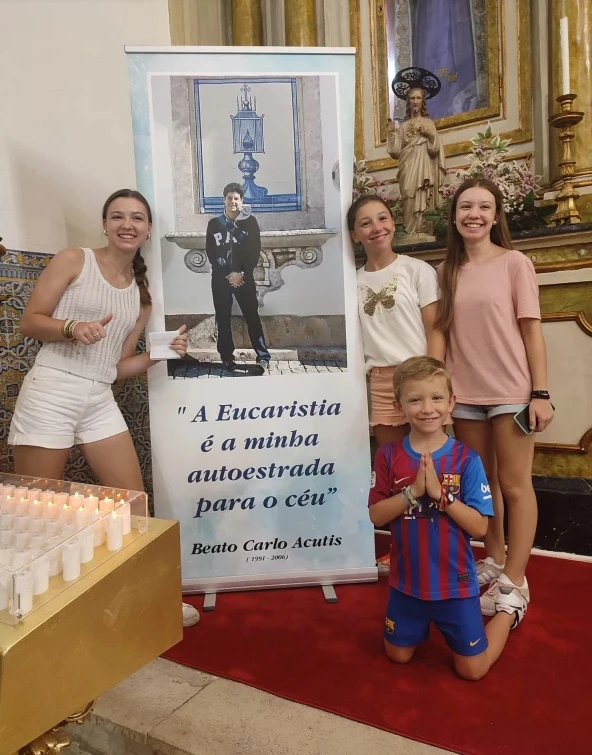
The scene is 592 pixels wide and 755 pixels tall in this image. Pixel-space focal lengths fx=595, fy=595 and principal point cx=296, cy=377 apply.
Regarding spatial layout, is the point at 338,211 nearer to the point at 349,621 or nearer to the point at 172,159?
the point at 172,159

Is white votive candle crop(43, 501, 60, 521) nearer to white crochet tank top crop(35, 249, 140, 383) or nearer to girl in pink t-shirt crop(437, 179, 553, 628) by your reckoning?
white crochet tank top crop(35, 249, 140, 383)

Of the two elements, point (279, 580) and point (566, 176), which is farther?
point (566, 176)

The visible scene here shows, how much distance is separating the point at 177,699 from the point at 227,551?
2.47ft

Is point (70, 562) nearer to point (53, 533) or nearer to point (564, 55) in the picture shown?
point (53, 533)

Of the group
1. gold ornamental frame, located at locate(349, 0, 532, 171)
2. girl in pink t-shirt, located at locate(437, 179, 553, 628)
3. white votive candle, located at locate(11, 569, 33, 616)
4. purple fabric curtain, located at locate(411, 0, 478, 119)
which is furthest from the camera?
purple fabric curtain, located at locate(411, 0, 478, 119)

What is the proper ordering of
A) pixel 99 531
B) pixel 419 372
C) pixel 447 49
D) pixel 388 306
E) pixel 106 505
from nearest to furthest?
1. pixel 99 531
2. pixel 106 505
3. pixel 419 372
4. pixel 388 306
5. pixel 447 49

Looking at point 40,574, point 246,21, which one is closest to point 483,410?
point 40,574

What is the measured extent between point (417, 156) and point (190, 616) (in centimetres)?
268

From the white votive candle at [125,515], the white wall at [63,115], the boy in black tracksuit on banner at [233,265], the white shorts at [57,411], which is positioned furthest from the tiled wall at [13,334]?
the white votive candle at [125,515]

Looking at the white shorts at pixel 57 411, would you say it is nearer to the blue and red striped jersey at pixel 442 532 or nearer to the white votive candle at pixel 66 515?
the white votive candle at pixel 66 515

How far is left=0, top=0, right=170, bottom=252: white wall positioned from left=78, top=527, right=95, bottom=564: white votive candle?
78.9 inches

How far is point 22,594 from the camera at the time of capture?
1013 millimetres

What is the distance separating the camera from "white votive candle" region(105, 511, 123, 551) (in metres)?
1.22

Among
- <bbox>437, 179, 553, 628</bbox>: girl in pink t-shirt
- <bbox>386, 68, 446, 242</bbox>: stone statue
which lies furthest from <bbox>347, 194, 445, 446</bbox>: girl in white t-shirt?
<bbox>386, 68, 446, 242</bbox>: stone statue
